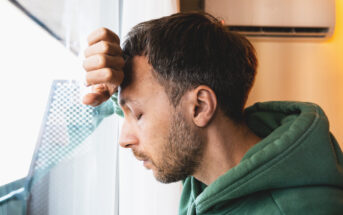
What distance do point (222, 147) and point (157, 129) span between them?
0.19m

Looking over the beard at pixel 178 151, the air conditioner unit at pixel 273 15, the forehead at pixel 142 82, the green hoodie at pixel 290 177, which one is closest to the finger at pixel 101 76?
the forehead at pixel 142 82

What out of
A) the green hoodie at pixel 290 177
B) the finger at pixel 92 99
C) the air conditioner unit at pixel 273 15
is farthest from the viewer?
the air conditioner unit at pixel 273 15

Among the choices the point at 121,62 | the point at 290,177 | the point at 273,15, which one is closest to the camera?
the point at 290,177

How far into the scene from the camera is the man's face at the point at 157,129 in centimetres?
79

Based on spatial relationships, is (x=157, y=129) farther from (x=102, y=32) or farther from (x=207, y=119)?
(x=102, y=32)

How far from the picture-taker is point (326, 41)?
2039 mm

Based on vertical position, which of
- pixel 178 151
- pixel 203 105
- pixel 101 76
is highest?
pixel 101 76

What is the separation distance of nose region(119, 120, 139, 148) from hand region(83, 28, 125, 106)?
0.14 m

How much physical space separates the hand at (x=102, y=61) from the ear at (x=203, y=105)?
20cm

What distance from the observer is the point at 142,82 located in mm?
783

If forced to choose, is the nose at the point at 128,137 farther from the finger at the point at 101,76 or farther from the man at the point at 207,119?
the finger at the point at 101,76

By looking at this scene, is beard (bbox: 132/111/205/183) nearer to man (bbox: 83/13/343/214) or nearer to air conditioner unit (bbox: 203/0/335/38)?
man (bbox: 83/13/343/214)

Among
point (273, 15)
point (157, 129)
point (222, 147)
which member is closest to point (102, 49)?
point (157, 129)

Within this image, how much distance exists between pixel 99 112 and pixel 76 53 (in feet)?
0.76
